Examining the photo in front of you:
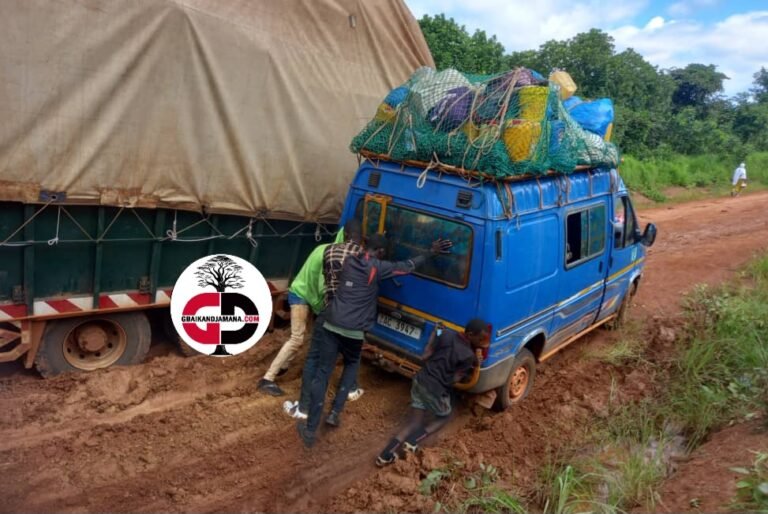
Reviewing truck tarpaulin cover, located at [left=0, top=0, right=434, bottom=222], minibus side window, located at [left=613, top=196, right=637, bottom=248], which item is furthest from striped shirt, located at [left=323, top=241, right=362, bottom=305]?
minibus side window, located at [left=613, top=196, right=637, bottom=248]

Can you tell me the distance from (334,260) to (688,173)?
696 inches

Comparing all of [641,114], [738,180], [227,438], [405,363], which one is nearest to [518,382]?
[405,363]

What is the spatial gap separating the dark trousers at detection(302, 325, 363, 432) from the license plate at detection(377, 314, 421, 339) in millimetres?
316

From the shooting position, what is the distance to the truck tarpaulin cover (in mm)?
3943

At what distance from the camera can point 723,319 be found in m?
6.04

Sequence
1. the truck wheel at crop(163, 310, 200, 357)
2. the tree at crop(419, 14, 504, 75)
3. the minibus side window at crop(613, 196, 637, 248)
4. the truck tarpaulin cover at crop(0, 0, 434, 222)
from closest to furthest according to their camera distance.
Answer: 1. the truck tarpaulin cover at crop(0, 0, 434, 222)
2. the truck wheel at crop(163, 310, 200, 357)
3. the minibus side window at crop(613, 196, 637, 248)
4. the tree at crop(419, 14, 504, 75)

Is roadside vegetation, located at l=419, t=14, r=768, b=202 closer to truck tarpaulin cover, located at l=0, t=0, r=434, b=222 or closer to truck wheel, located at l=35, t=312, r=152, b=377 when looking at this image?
truck tarpaulin cover, located at l=0, t=0, r=434, b=222

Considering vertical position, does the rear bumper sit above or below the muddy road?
above

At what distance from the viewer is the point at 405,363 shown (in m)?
4.45

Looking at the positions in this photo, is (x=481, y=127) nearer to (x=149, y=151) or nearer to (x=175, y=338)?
(x=149, y=151)

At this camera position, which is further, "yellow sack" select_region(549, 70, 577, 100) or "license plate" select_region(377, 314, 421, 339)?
"yellow sack" select_region(549, 70, 577, 100)

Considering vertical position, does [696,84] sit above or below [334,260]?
above

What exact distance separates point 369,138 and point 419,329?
1.69m

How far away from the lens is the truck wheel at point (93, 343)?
4543 mm
